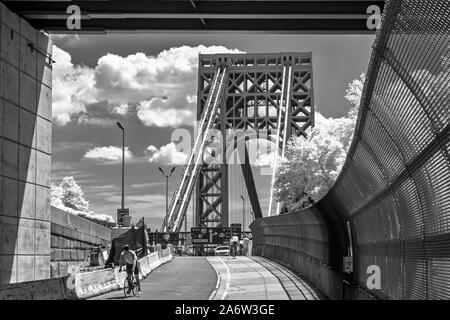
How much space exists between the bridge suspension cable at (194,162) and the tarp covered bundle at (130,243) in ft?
275

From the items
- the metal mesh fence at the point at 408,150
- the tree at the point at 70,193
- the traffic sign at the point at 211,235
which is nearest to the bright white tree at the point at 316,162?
the traffic sign at the point at 211,235

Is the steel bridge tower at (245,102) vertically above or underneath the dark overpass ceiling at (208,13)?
above

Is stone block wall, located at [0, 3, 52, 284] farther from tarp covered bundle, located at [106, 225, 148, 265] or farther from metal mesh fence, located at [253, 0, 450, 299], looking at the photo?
metal mesh fence, located at [253, 0, 450, 299]

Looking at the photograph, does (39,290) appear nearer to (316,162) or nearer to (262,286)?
(262,286)

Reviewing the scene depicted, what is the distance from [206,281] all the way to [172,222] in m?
96.4

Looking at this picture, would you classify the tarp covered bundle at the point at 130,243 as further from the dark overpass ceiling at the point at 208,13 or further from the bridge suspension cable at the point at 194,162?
the bridge suspension cable at the point at 194,162

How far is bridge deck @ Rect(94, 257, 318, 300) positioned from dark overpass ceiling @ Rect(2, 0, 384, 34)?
342 inches

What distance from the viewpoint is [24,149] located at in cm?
2170

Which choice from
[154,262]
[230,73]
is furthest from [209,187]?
[154,262]

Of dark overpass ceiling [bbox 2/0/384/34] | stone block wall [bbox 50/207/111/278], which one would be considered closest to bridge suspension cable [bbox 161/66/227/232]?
stone block wall [bbox 50/207/111/278]

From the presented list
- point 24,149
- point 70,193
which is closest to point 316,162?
point 24,149

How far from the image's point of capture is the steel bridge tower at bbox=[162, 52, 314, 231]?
148000mm

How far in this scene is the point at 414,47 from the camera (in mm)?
Result: 6492

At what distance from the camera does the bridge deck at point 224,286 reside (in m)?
22.1
